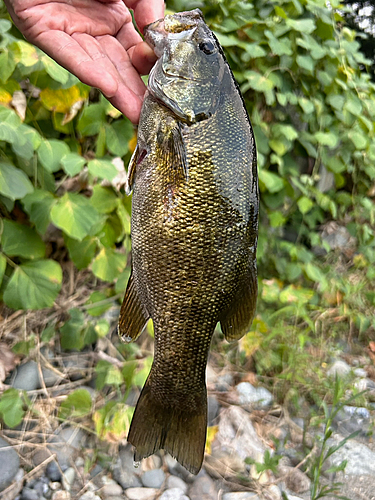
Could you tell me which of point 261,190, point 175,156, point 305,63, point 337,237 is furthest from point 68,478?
point 337,237

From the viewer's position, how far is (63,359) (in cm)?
218

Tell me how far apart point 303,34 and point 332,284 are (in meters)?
1.71

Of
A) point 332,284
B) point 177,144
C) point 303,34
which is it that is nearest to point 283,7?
point 303,34

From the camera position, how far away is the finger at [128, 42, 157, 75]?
1.28 meters

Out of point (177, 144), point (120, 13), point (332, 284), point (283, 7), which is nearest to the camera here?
point (177, 144)

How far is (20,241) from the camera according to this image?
5.82 feet

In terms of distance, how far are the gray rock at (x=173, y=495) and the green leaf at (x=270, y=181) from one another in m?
1.60

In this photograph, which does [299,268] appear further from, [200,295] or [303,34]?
[200,295]

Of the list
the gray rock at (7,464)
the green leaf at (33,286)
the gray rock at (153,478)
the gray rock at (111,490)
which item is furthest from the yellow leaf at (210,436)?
the green leaf at (33,286)

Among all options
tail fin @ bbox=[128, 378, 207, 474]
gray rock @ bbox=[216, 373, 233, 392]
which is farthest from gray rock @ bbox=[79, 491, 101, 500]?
gray rock @ bbox=[216, 373, 233, 392]

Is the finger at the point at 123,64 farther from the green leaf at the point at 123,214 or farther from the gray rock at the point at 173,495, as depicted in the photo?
the gray rock at the point at 173,495

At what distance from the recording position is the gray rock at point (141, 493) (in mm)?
1742

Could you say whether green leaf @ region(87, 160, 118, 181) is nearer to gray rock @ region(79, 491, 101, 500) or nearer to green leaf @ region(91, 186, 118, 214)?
green leaf @ region(91, 186, 118, 214)

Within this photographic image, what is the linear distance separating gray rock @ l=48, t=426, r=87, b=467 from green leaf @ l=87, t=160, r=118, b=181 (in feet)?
3.69
